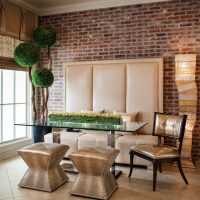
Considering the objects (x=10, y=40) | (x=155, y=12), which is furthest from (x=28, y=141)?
(x=155, y=12)

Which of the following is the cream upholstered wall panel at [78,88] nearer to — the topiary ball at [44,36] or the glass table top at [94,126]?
the topiary ball at [44,36]

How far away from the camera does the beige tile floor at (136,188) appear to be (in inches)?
119

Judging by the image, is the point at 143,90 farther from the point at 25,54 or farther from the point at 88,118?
the point at 25,54

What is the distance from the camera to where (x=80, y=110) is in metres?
5.13

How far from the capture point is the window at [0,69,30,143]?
188 inches

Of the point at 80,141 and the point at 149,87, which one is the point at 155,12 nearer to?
the point at 149,87

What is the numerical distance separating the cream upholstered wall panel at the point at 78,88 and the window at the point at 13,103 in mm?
928

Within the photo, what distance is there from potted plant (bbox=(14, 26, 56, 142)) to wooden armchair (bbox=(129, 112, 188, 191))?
5.84ft

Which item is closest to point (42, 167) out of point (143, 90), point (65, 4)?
point (143, 90)

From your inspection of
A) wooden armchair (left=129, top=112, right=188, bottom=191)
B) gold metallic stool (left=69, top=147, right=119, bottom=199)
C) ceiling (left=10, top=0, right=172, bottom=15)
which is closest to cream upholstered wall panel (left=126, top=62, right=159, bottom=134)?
wooden armchair (left=129, top=112, right=188, bottom=191)

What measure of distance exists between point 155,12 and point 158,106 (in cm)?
175

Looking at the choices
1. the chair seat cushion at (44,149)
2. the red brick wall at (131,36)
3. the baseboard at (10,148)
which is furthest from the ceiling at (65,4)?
the chair seat cushion at (44,149)

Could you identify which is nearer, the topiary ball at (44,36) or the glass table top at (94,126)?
the glass table top at (94,126)

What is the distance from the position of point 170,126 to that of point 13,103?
306 centimetres
